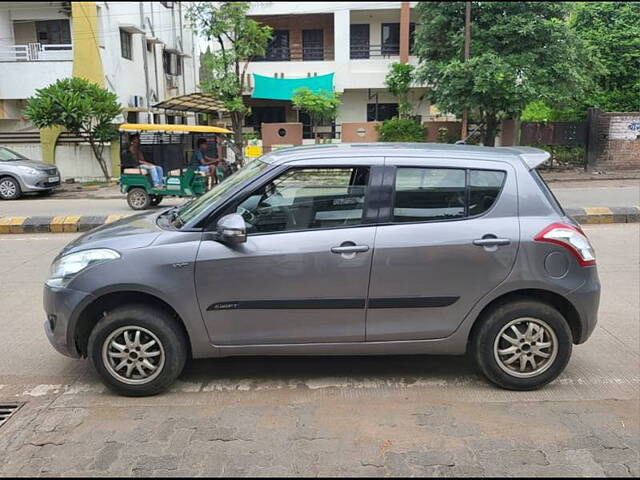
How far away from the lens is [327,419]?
345 centimetres

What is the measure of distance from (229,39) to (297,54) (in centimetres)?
889

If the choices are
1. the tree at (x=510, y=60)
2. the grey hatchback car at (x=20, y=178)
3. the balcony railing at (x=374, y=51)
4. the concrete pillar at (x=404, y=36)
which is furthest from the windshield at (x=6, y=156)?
the concrete pillar at (x=404, y=36)

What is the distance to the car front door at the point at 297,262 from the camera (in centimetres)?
357

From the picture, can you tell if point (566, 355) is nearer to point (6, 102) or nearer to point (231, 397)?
point (231, 397)

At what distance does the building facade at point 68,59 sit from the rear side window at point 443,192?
1601cm

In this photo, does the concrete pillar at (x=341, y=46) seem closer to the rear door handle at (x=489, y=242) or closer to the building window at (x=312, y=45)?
the building window at (x=312, y=45)

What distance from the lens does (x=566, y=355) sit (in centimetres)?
374

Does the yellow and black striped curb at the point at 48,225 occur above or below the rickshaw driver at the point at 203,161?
below

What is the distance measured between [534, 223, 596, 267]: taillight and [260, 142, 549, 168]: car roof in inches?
18.7

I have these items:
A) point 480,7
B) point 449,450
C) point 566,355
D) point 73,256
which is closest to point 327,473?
point 449,450

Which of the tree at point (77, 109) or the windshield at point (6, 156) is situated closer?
the windshield at point (6, 156)

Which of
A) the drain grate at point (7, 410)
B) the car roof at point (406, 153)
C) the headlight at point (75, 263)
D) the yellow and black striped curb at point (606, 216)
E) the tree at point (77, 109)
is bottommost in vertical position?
the drain grate at point (7, 410)

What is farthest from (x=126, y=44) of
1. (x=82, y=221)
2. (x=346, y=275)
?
(x=346, y=275)

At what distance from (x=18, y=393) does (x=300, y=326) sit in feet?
6.54
